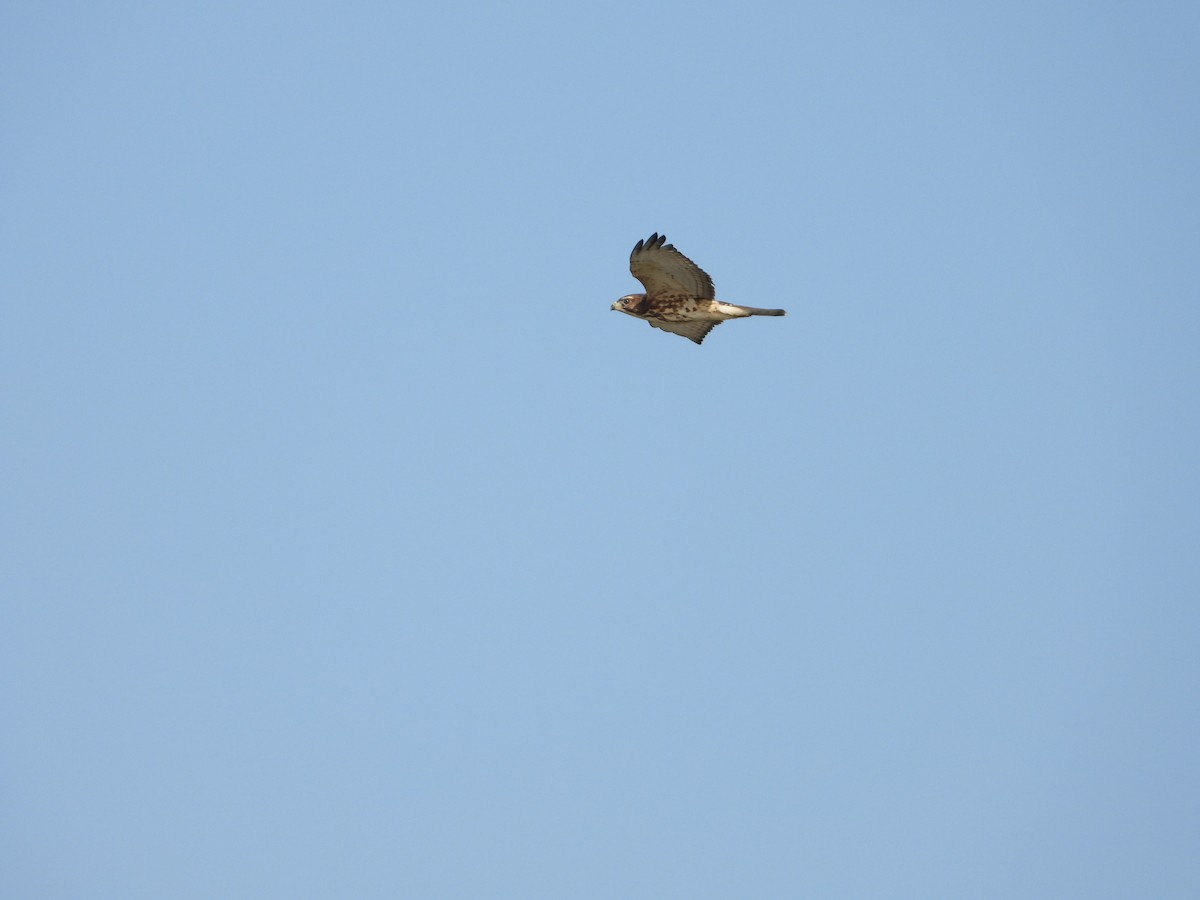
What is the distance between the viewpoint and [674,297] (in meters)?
32.5

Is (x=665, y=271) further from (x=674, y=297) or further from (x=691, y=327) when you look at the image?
(x=691, y=327)

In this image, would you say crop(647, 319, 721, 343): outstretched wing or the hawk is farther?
crop(647, 319, 721, 343): outstretched wing

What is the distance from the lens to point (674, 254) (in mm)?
30844

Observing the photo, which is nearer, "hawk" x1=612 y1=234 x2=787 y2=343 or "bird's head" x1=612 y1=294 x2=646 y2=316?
"hawk" x1=612 y1=234 x2=787 y2=343

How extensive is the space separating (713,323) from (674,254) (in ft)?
9.02

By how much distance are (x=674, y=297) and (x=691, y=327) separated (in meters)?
1.16

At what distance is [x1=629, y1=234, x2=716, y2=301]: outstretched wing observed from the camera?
3083cm

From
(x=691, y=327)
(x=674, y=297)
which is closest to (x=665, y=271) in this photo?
(x=674, y=297)

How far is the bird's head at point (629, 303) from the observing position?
32812mm

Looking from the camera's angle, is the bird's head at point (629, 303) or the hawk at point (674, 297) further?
the bird's head at point (629, 303)

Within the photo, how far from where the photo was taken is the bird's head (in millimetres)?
32812

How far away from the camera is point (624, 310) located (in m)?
32.8

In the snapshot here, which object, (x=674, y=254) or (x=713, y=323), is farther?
(x=713, y=323)

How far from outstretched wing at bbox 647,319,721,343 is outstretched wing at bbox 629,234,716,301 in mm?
833
